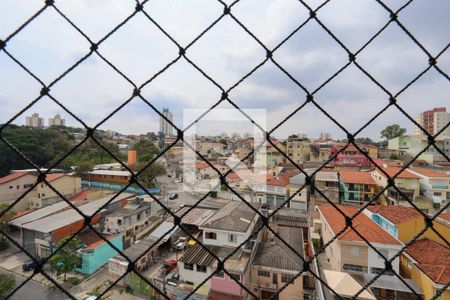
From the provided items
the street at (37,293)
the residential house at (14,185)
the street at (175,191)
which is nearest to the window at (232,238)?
the street at (37,293)

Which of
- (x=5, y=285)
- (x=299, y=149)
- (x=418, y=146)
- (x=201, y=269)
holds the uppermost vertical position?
(x=418, y=146)

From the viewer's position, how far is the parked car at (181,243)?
6.80 m

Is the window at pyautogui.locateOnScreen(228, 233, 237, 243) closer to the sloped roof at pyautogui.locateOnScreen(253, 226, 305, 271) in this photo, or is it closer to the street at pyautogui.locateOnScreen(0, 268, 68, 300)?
the sloped roof at pyautogui.locateOnScreen(253, 226, 305, 271)

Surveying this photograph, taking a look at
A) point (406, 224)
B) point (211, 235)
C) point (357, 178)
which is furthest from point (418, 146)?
point (211, 235)

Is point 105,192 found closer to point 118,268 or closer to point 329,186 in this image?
point 118,268

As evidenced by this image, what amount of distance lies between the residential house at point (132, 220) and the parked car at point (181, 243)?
1.34 metres

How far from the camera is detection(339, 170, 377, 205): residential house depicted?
28.8 feet

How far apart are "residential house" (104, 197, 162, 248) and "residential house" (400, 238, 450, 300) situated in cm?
665

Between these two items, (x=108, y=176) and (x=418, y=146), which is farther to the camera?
(x=108, y=176)

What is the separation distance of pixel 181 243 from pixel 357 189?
21.5 ft

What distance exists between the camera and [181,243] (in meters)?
6.96

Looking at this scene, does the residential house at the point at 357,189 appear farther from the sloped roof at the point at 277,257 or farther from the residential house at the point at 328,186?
the sloped roof at the point at 277,257

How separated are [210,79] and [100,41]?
36 cm

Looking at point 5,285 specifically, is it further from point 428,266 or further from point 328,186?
point 328,186
